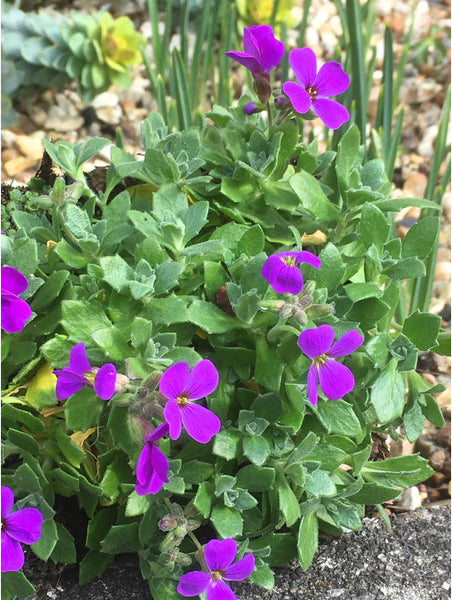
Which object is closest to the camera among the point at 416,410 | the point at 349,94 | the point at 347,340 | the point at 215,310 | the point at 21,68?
the point at 347,340

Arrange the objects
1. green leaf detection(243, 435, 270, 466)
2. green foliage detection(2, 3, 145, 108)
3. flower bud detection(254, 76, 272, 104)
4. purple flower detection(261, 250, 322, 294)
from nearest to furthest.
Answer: purple flower detection(261, 250, 322, 294)
green leaf detection(243, 435, 270, 466)
flower bud detection(254, 76, 272, 104)
green foliage detection(2, 3, 145, 108)

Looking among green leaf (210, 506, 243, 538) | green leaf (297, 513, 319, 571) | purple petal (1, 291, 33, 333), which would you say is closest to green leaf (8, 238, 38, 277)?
purple petal (1, 291, 33, 333)

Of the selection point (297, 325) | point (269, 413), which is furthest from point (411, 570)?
point (297, 325)

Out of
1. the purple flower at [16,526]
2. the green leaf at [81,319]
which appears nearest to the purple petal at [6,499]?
the purple flower at [16,526]

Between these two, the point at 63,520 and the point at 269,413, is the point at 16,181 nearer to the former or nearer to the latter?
the point at 63,520

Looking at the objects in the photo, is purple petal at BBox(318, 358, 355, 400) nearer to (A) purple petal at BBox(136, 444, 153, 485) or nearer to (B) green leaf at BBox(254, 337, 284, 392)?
(B) green leaf at BBox(254, 337, 284, 392)

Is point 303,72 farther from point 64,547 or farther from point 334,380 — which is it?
point 64,547

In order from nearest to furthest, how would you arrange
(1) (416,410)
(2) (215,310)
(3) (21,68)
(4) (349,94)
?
(2) (215,310), (1) (416,410), (4) (349,94), (3) (21,68)
